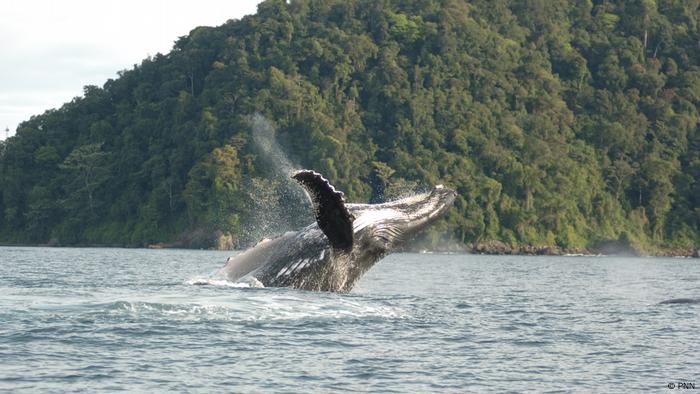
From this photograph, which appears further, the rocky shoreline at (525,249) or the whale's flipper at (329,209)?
the rocky shoreline at (525,249)

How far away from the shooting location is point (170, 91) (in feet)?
415

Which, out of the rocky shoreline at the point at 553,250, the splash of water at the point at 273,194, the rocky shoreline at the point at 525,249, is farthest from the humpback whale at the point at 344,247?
the rocky shoreline at the point at 553,250

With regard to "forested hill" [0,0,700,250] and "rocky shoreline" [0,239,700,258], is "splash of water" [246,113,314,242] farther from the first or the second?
"rocky shoreline" [0,239,700,258]

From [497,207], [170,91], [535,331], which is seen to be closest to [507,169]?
[497,207]

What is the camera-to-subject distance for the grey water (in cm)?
1368

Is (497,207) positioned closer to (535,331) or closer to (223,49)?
(223,49)

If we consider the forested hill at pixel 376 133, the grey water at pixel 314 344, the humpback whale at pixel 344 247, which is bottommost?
the grey water at pixel 314 344

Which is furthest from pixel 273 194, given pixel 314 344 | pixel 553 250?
pixel 314 344

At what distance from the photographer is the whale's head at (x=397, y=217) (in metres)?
19.7

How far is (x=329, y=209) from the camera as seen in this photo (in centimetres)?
1742

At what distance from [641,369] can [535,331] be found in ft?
13.2

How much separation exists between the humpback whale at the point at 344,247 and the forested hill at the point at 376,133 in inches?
3232

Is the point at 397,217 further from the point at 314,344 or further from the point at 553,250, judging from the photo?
the point at 553,250

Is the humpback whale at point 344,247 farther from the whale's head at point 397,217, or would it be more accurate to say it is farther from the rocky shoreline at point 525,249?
the rocky shoreline at point 525,249
